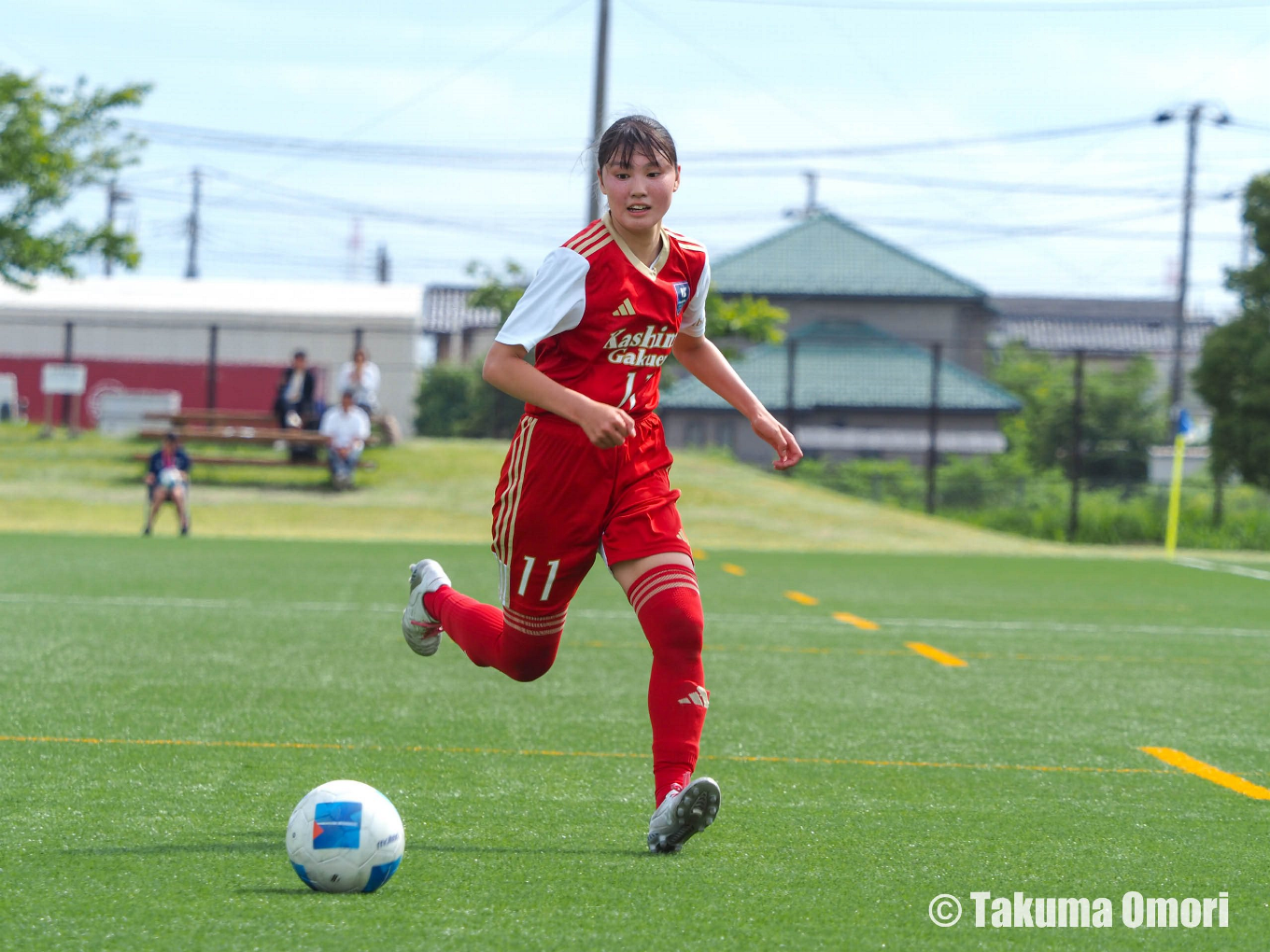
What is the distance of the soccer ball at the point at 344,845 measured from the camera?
3.27 meters

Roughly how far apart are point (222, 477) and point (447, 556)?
9.06 m

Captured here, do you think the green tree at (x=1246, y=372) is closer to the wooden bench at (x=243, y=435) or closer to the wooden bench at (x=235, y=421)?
the wooden bench at (x=235, y=421)

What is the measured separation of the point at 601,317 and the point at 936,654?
5.42 metres

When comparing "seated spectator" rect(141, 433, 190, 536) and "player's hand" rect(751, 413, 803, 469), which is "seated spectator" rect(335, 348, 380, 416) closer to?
"seated spectator" rect(141, 433, 190, 536)

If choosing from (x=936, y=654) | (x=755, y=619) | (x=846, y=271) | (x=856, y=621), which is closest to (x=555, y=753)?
(x=936, y=654)

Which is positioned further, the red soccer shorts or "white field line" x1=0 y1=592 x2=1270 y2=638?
"white field line" x1=0 y1=592 x2=1270 y2=638

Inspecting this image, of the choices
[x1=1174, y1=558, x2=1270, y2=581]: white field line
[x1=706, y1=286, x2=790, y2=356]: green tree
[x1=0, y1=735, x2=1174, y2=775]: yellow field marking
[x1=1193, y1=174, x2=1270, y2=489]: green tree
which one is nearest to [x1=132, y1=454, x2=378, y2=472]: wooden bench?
[x1=706, y1=286, x2=790, y2=356]: green tree

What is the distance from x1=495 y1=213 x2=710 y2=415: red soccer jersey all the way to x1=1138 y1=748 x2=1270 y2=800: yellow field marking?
8.08 ft

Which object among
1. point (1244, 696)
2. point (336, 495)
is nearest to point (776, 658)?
point (1244, 696)

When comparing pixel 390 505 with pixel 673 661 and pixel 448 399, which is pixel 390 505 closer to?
pixel 448 399

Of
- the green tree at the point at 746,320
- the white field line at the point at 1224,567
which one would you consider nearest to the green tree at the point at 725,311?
the green tree at the point at 746,320

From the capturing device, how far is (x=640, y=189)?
155 inches

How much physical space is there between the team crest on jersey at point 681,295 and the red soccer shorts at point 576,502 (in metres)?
0.33

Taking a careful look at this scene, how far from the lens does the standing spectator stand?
966 inches
